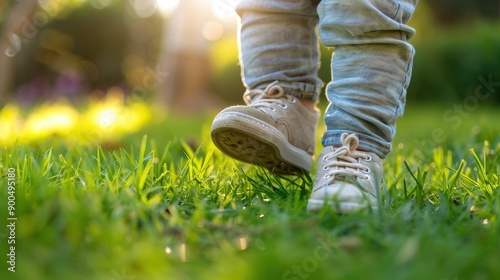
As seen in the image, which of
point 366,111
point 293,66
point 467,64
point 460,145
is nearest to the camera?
point 366,111

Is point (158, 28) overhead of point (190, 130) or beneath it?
beneath

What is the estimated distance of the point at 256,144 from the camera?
1.57 meters

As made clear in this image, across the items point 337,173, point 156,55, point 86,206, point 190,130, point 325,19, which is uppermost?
point 325,19

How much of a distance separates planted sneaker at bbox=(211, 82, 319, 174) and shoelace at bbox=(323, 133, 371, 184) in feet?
0.59

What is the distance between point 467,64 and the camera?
24.5ft

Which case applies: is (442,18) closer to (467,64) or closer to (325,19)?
(467,64)

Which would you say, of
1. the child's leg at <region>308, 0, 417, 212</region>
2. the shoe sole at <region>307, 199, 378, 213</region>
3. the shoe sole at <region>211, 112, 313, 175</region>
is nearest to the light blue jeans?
the child's leg at <region>308, 0, 417, 212</region>

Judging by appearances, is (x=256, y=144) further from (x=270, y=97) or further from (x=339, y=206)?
(x=339, y=206)

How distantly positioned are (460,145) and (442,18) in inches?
405

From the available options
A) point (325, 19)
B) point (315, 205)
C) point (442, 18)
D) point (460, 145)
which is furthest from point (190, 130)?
point (442, 18)

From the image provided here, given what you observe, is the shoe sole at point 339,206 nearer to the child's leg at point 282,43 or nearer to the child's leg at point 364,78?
the child's leg at point 364,78

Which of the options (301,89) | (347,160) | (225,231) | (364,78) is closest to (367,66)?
(364,78)

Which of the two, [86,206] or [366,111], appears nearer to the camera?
[86,206]

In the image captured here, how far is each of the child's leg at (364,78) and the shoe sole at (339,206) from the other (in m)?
0.17
